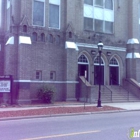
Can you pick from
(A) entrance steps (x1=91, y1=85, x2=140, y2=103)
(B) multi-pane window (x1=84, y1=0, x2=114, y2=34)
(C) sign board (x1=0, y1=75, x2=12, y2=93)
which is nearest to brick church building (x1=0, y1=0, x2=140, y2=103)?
(B) multi-pane window (x1=84, y1=0, x2=114, y2=34)

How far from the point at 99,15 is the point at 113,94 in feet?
28.6

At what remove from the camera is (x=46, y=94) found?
904 inches

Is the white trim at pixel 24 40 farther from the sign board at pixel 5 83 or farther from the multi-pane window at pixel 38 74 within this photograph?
the sign board at pixel 5 83

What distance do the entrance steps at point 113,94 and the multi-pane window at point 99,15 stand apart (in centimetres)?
624

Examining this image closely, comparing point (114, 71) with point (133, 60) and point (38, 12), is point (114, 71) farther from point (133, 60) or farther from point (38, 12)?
point (38, 12)

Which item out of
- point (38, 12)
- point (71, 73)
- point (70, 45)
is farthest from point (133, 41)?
point (38, 12)

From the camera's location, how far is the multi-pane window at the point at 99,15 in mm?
Result: 28766

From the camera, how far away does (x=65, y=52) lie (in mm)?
25766

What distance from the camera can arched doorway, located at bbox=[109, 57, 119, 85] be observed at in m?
30.3

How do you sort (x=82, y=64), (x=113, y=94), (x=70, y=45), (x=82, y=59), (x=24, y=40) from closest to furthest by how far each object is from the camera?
1. (x=24, y=40)
2. (x=70, y=45)
3. (x=113, y=94)
4. (x=82, y=64)
5. (x=82, y=59)

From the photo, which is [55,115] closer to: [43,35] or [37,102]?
[37,102]

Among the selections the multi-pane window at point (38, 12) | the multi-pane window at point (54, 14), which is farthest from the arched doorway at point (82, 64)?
the multi-pane window at point (38, 12)

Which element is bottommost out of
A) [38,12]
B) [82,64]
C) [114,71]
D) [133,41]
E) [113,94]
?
[113,94]

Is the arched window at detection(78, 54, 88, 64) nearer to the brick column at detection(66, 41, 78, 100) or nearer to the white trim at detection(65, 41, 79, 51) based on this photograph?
the brick column at detection(66, 41, 78, 100)
